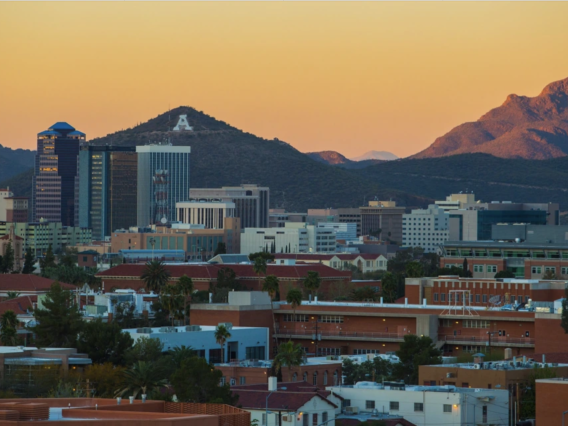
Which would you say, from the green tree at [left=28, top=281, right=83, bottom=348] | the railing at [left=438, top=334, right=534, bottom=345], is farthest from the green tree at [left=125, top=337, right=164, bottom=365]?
the railing at [left=438, top=334, right=534, bottom=345]

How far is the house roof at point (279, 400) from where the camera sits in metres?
77.9

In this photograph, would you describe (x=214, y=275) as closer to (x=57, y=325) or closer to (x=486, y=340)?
(x=486, y=340)

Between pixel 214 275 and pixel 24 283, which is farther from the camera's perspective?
pixel 214 275

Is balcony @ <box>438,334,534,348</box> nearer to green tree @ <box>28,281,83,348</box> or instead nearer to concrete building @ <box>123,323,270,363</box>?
concrete building @ <box>123,323,270,363</box>

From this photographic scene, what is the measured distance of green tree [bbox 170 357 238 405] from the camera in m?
78.4

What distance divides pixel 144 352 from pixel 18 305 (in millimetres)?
45466

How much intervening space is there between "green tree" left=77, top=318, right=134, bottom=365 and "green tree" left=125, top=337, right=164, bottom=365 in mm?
790

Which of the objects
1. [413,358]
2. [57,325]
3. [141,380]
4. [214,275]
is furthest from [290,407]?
[214,275]

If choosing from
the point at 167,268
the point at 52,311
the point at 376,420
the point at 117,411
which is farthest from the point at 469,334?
the point at 167,268

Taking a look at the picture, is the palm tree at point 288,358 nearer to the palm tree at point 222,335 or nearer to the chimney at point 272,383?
the chimney at point 272,383

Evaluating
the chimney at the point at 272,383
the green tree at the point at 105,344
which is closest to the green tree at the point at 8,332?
the green tree at the point at 105,344

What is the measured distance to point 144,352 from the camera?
320 ft

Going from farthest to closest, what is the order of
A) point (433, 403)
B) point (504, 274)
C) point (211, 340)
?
point (504, 274) → point (211, 340) → point (433, 403)

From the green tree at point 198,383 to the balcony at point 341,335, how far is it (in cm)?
4392
